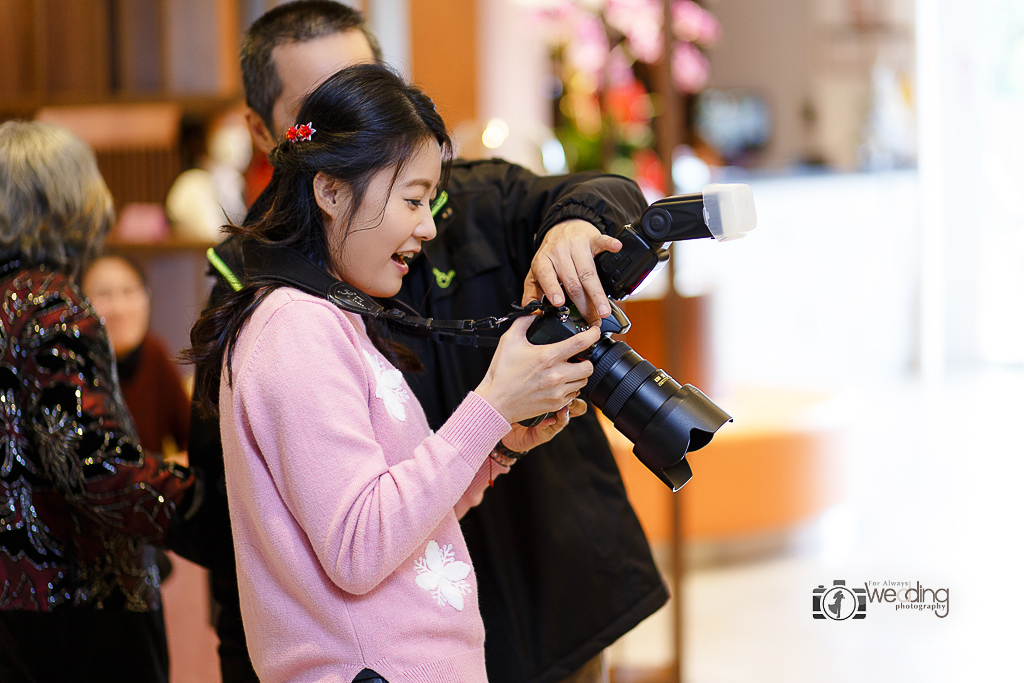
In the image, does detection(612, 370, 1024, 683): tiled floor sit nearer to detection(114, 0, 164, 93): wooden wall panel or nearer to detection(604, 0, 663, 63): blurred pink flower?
detection(604, 0, 663, 63): blurred pink flower

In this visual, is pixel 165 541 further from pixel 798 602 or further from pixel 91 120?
pixel 91 120

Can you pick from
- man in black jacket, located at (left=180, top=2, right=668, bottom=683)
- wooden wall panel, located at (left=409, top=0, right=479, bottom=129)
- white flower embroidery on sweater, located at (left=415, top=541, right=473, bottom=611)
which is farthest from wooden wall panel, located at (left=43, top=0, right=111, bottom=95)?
white flower embroidery on sweater, located at (left=415, top=541, right=473, bottom=611)

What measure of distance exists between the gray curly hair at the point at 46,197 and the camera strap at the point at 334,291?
0.38m

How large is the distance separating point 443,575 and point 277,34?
2.14 ft

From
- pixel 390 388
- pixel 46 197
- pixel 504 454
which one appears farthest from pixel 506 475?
pixel 46 197

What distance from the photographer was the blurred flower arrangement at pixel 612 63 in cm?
257

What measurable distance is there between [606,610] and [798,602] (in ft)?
3.16

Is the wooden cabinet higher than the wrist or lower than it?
higher

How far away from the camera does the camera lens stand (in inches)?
30.8

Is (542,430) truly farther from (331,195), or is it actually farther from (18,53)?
(18,53)

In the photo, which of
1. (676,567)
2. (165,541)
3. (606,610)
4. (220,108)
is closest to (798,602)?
(676,567)

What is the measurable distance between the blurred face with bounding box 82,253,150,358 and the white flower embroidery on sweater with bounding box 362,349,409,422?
127 cm

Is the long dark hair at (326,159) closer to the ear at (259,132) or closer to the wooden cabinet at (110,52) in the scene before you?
the ear at (259,132)

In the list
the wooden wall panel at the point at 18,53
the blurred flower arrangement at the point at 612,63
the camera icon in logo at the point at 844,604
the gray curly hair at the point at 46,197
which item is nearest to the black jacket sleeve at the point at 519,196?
the gray curly hair at the point at 46,197
